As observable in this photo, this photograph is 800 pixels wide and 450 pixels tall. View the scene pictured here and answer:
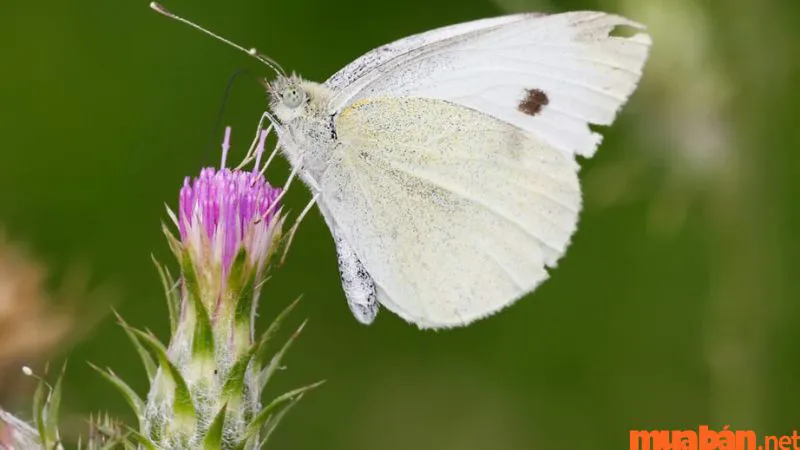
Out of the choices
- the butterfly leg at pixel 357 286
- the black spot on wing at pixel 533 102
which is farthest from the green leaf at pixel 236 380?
the black spot on wing at pixel 533 102

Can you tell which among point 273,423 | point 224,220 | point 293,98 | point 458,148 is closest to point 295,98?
point 293,98

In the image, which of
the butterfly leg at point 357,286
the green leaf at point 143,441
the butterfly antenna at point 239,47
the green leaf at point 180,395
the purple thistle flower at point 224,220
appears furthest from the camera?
the butterfly leg at point 357,286

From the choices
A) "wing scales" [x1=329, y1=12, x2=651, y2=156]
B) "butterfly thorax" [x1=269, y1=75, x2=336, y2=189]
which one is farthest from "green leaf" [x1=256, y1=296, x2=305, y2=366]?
"wing scales" [x1=329, y1=12, x2=651, y2=156]

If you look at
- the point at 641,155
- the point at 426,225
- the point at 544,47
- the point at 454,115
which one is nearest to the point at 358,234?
the point at 426,225

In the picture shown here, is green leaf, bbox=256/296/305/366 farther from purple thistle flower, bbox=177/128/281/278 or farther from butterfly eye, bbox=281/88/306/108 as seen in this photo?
butterfly eye, bbox=281/88/306/108

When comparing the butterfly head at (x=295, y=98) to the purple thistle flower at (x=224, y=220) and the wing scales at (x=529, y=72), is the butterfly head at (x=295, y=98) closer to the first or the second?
the wing scales at (x=529, y=72)

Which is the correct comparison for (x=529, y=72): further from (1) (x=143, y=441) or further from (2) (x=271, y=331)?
(1) (x=143, y=441)
